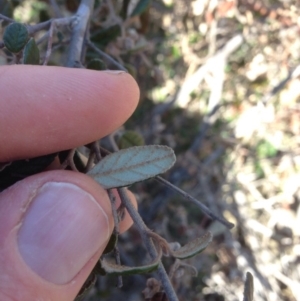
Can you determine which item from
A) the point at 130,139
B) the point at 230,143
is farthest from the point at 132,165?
the point at 230,143

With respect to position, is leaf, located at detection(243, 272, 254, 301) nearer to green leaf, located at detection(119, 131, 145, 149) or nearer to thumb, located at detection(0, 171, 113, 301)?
thumb, located at detection(0, 171, 113, 301)

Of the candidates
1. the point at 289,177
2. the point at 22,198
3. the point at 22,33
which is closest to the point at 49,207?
the point at 22,198

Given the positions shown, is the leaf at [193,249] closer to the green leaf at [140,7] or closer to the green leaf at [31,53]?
the green leaf at [31,53]

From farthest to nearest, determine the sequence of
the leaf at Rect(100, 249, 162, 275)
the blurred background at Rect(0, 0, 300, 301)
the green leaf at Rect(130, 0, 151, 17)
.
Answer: the blurred background at Rect(0, 0, 300, 301) < the green leaf at Rect(130, 0, 151, 17) < the leaf at Rect(100, 249, 162, 275)

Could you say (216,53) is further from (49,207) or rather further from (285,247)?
(49,207)

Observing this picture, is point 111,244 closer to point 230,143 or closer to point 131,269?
point 131,269

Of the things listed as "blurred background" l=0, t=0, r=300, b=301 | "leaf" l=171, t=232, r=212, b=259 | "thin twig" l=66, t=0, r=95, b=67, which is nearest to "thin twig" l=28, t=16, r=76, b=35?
"thin twig" l=66, t=0, r=95, b=67
